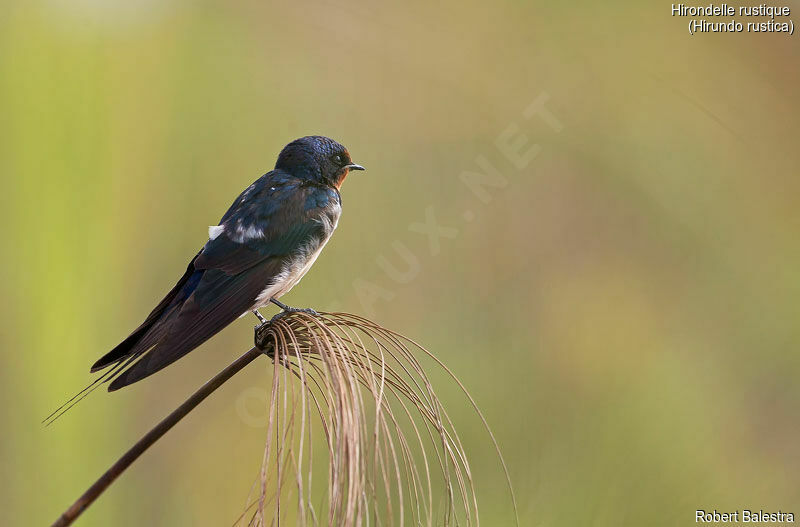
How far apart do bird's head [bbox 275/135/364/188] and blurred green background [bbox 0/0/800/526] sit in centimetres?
68

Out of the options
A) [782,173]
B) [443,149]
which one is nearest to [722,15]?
[782,173]

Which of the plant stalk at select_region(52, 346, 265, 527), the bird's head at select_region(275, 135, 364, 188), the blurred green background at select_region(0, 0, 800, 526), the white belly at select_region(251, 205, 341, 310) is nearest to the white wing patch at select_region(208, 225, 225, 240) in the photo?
the white belly at select_region(251, 205, 341, 310)

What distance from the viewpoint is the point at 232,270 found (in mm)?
1324

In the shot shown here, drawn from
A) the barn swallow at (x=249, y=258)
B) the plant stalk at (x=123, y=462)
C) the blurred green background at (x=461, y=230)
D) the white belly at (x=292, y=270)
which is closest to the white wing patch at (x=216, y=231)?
the barn swallow at (x=249, y=258)

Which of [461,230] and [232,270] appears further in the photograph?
[461,230]

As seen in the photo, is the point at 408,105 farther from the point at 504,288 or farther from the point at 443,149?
the point at 504,288

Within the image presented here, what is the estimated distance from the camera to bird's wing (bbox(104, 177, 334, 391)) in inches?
44.2

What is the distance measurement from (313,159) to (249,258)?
31 cm

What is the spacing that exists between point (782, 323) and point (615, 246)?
557mm

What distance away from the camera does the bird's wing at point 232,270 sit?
112cm

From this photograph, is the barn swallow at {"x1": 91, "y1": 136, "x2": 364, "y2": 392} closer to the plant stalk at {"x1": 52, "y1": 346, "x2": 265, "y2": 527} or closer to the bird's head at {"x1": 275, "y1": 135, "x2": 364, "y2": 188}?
the bird's head at {"x1": 275, "y1": 135, "x2": 364, "y2": 188}

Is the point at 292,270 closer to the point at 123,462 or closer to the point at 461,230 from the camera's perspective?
the point at 123,462

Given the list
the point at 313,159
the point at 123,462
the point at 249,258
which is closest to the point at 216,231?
the point at 249,258

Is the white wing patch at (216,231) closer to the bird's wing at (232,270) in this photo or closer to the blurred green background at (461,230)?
the bird's wing at (232,270)
